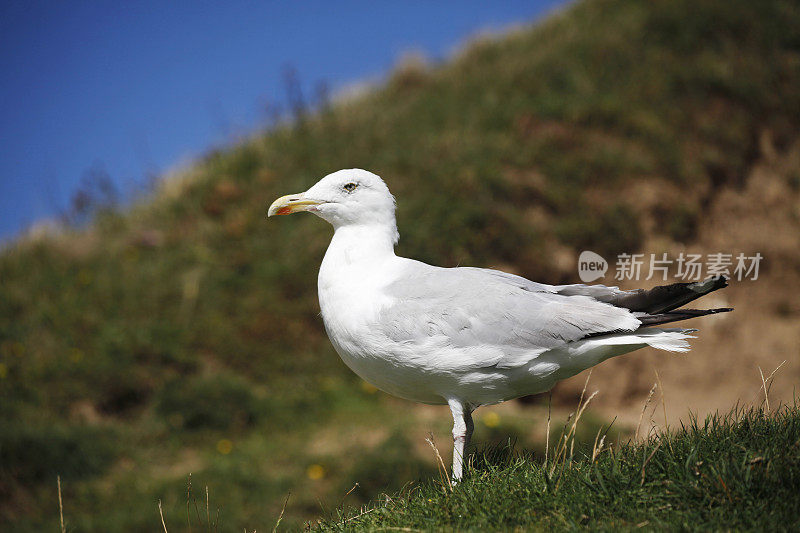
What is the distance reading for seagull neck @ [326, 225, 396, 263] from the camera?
166 inches

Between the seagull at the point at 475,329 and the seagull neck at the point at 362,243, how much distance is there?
0.11 meters

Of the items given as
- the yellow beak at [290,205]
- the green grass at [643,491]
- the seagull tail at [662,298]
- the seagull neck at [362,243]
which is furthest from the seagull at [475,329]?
the yellow beak at [290,205]

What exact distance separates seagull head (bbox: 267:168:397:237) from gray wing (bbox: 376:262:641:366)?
59 centimetres

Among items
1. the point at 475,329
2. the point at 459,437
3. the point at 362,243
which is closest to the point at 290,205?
the point at 362,243

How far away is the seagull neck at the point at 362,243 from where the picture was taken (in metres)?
4.21

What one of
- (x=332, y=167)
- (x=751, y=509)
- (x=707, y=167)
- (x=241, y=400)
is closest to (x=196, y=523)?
(x=241, y=400)

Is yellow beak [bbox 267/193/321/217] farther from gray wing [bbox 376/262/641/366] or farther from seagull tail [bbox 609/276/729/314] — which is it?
seagull tail [bbox 609/276/729/314]

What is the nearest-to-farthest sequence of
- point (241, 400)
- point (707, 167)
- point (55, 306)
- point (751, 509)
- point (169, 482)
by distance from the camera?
point (751, 509) < point (169, 482) < point (241, 400) < point (55, 306) < point (707, 167)

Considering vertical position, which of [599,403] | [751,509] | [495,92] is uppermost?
[495,92]

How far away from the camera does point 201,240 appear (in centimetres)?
1052

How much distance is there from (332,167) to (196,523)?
6183mm

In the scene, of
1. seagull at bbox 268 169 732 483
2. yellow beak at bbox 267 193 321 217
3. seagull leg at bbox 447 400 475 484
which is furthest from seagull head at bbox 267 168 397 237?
seagull leg at bbox 447 400 475 484

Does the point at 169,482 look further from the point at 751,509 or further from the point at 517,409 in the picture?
the point at 751,509

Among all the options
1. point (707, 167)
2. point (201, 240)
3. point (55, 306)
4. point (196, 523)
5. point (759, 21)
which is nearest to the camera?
point (196, 523)
